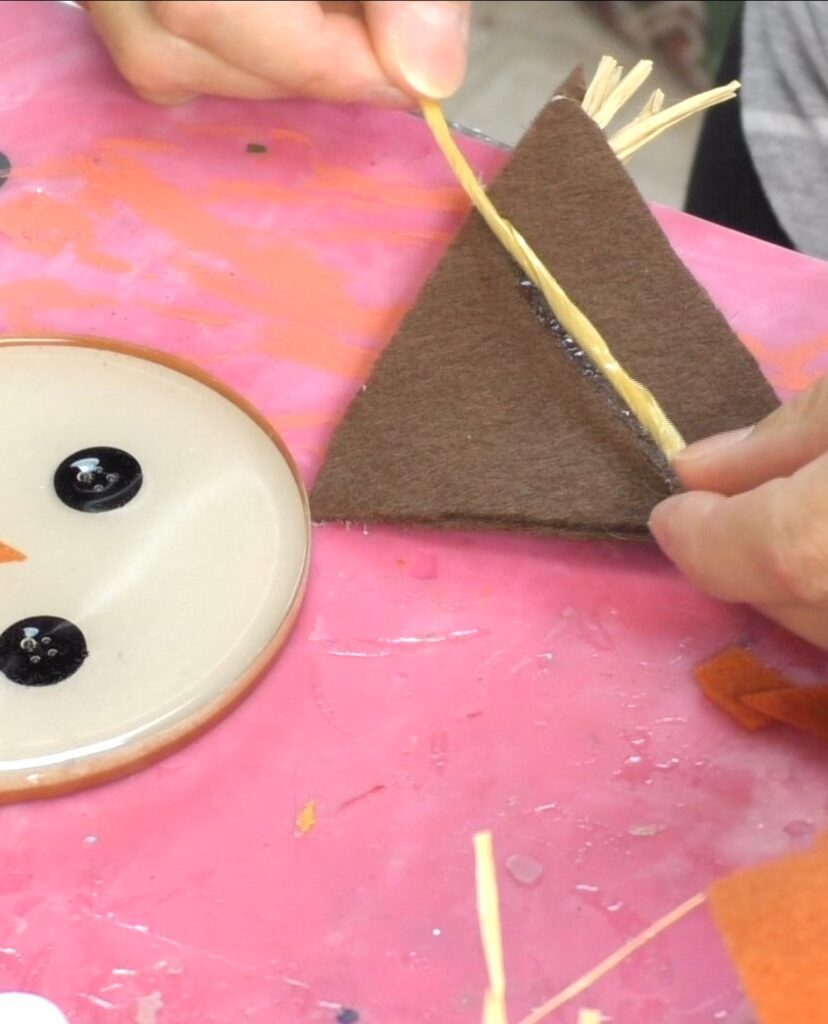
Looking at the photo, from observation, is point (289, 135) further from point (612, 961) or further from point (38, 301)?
point (612, 961)

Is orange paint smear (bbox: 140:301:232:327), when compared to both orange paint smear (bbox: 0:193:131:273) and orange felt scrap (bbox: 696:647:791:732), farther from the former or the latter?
orange felt scrap (bbox: 696:647:791:732)

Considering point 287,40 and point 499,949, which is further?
point 287,40

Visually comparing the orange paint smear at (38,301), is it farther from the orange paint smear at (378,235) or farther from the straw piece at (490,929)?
the straw piece at (490,929)

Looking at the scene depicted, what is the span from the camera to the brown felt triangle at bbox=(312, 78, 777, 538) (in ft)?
1.54

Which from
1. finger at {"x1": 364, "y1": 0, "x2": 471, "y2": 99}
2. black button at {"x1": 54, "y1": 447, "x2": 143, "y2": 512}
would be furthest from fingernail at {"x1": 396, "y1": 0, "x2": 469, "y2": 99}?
black button at {"x1": 54, "y1": 447, "x2": 143, "y2": 512}

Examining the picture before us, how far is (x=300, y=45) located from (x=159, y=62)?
10 cm

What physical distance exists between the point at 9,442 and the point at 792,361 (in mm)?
366

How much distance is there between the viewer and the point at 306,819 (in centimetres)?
39

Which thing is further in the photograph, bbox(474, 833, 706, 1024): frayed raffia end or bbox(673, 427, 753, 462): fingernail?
bbox(673, 427, 753, 462): fingernail

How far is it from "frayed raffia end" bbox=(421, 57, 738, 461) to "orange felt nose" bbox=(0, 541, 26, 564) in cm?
26

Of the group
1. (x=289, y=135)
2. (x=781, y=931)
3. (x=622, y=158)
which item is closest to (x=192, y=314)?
(x=289, y=135)

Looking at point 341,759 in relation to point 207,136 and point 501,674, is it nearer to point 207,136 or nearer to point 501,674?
point 501,674

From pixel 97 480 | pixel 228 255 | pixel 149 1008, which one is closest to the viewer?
pixel 149 1008

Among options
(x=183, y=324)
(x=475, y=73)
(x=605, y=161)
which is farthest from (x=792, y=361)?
(x=475, y=73)
